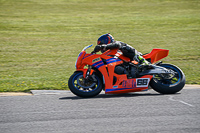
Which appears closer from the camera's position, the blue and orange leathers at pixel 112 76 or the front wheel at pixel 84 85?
the front wheel at pixel 84 85

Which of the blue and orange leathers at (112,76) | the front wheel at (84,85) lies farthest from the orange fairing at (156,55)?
the front wheel at (84,85)

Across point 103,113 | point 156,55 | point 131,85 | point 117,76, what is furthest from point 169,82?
point 103,113

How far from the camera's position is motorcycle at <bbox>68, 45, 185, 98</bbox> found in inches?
315

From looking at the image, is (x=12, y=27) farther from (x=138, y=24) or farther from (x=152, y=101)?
(x=152, y=101)

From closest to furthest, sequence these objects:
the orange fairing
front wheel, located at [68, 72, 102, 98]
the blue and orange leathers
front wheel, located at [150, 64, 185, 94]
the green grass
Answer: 1. front wheel, located at [68, 72, 102, 98]
2. the blue and orange leathers
3. front wheel, located at [150, 64, 185, 94]
4. the orange fairing
5. the green grass

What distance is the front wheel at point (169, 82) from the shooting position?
8211mm

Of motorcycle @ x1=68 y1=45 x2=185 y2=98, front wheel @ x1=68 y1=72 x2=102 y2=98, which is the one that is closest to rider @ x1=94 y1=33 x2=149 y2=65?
motorcycle @ x1=68 y1=45 x2=185 y2=98

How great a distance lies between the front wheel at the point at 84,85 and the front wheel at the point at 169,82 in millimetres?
1339

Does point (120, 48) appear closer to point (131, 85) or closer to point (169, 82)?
point (131, 85)

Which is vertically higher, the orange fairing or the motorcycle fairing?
the orange fairing

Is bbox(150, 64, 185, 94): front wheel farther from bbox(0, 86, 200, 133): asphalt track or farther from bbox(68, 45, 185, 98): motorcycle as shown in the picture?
bbox(0, 86, 200, 133): asphalt track

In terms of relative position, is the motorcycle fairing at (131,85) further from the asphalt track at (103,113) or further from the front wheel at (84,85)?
the front wheel at (84,85)

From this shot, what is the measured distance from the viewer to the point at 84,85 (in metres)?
8.01

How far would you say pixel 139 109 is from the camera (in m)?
6.75
